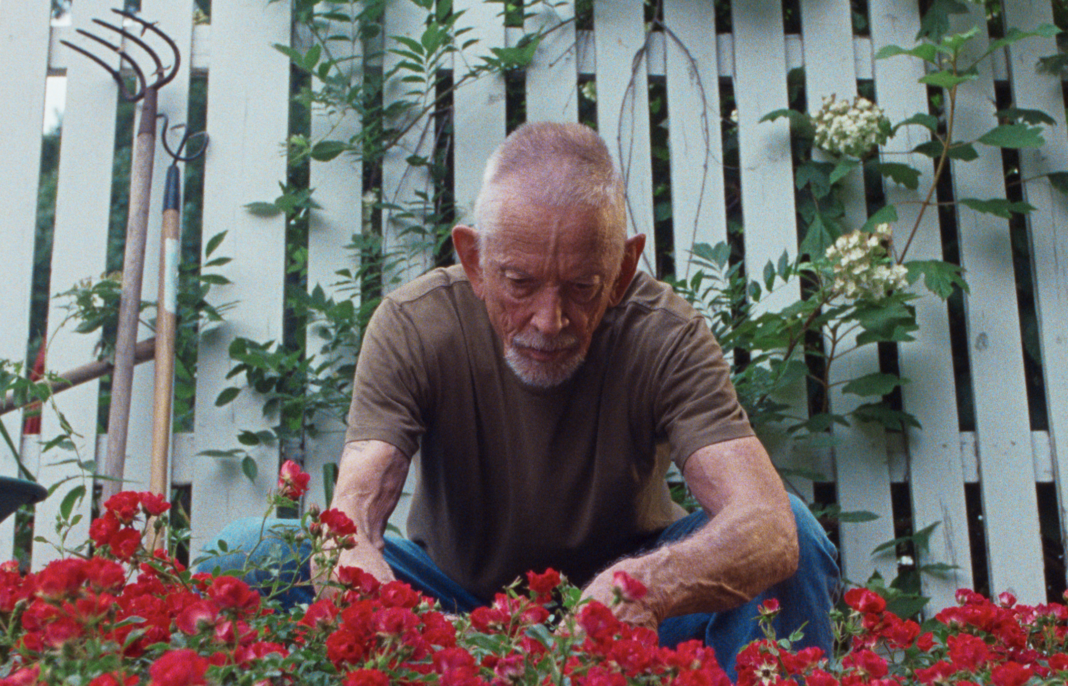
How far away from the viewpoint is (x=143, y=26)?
2.78 meters

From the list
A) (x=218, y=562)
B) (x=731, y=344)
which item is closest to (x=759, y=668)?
(x=218, y=562)

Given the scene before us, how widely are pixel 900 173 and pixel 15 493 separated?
2.45 meters

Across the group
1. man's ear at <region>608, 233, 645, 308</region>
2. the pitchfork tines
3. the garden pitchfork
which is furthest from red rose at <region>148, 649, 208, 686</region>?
the pitchfork tines

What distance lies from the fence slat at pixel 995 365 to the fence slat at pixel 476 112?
4.45 ft


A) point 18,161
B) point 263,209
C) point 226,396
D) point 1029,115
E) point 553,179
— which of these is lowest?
point 226,396

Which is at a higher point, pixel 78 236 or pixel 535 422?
pixel 78 236

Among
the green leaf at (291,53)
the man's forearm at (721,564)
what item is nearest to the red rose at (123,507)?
the man's forearm at (721,564)

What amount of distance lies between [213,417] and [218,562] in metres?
Answer: 1.07

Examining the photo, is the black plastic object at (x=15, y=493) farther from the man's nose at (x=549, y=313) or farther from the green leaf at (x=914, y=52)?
the green leaf at (x=914, y=52)

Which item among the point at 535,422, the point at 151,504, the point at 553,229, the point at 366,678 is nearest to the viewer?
the point at 366,678

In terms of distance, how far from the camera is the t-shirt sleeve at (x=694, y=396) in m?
1.87

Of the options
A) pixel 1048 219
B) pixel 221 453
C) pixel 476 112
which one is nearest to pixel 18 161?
pixel 221 453

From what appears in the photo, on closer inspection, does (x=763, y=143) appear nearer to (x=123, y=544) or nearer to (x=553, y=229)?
(x=553, y=229)

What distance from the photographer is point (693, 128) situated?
9.66ft
